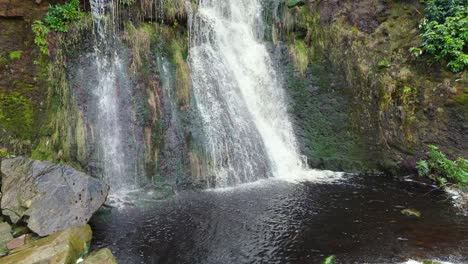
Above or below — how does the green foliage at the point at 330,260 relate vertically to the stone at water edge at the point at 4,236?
below

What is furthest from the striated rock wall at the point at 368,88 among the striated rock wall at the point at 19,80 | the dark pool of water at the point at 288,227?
the striated rock wall at the point at 19,80

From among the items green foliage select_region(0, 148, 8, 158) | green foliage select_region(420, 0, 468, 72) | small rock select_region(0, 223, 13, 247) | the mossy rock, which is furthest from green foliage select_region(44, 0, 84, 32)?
green foliage select_region(420, 0, 468, 72)

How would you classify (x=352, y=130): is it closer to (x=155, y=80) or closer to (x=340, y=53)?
(x=340, y=53)

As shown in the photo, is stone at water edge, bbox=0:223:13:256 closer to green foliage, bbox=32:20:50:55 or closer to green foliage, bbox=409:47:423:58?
green foliage, bbox=32:20:50:55

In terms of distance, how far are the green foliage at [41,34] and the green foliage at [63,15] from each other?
0.22 metres

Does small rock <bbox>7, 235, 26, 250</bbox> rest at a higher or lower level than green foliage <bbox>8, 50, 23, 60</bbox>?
lower

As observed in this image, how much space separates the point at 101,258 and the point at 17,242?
1921 mm

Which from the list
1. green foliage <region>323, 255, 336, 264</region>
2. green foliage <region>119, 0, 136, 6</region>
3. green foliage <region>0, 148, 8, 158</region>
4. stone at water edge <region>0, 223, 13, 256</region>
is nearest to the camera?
green foliage <region>323, 255, 336, 264</region>

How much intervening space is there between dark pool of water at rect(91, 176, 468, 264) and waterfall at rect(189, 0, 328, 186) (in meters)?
1.28

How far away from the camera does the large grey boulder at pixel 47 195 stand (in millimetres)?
6961

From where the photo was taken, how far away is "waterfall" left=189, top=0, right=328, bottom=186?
10759 millimetres

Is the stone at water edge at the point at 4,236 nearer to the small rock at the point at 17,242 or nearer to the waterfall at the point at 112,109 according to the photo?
the small rock at the point at 17,242

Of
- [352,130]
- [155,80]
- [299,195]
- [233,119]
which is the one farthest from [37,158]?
[352,130]

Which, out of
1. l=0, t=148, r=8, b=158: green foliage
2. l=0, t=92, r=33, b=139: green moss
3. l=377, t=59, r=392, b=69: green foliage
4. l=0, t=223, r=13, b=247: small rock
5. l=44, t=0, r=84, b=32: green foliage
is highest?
l=44, t=0, r=84, b=32: green foliage
